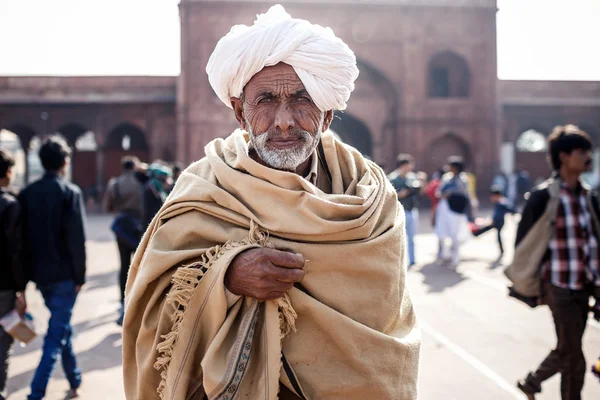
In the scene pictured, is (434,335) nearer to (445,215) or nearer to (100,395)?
(100,395)

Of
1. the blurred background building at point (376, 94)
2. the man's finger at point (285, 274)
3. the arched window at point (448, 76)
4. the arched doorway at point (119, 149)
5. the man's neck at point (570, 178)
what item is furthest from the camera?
the arched doorway at point (119, 149)

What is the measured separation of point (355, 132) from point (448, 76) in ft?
16.7

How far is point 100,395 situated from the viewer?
147 inches

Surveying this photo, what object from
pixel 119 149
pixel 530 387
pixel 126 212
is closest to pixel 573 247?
pixel 530 387

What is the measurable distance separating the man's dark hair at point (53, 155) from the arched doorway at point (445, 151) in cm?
1971

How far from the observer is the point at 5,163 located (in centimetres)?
348

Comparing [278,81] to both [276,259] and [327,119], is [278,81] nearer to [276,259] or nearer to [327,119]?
[327,119]

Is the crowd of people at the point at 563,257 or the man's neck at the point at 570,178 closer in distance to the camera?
the crowd of people at the point at 563,257

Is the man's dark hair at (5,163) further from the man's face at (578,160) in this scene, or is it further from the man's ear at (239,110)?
the man's face at (578,160)

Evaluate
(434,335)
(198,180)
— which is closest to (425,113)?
(434,335)

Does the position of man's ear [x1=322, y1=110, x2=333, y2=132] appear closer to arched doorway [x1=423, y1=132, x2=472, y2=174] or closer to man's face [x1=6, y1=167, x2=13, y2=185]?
man's face [x1=6, y1=167, x2=13, y2=185]

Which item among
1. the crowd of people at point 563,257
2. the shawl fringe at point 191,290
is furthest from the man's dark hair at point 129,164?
the shawl fringe at point 191,290

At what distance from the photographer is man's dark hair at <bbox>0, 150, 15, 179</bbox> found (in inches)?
135

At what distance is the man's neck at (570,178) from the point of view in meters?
3.32
